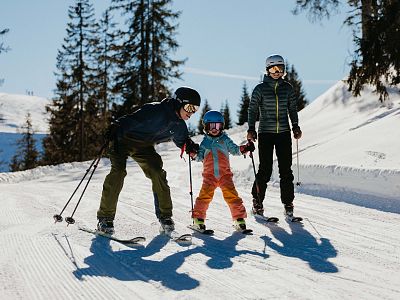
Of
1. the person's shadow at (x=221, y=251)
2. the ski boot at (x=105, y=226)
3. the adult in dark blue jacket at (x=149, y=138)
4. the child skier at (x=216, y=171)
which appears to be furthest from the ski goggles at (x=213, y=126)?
the ski boot at (x=105, y=226)

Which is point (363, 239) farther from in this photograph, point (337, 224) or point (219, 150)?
point (219, 150)

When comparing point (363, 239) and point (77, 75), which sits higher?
point (77, 75)

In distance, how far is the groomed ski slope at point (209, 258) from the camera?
321 centimetres

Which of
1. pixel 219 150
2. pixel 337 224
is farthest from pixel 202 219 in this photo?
pixel 337 224

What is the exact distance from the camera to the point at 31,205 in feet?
24.2

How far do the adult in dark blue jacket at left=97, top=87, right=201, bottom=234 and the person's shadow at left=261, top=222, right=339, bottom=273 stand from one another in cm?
132

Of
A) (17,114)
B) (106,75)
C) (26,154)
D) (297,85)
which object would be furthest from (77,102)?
(17,114)

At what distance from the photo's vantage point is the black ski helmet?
518 cm

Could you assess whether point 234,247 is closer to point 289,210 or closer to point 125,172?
point 125,172

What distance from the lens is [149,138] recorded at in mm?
5211

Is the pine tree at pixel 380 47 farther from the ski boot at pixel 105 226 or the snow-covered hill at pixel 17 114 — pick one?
the snow-covered hill at pixel 17 114

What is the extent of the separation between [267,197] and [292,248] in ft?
10.7

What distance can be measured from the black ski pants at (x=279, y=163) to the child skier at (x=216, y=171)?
62 cm

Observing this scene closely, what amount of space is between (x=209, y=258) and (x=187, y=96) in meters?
1.98
